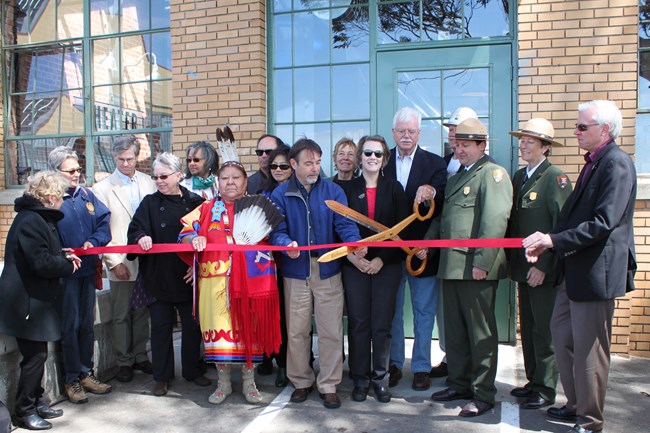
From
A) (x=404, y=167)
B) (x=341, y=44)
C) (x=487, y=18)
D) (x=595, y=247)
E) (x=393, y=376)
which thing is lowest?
(x=393, y=376)

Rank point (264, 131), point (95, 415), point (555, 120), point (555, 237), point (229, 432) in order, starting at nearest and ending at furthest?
1. point (555, 237)
2. point (229, 432)
3. point (95, 415)
4. point (555, 120)
5. point (264, 131)

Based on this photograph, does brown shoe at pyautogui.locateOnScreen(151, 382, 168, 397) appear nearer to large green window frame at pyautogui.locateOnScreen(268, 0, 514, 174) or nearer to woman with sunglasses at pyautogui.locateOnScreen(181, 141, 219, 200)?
woman with sunglasses at pyautogui.locateOnScreen(181, 141, 219, 200)

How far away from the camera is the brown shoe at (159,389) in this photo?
14.7ft

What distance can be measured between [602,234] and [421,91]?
2.78m

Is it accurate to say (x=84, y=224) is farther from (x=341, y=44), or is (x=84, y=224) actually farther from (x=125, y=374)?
(x=341, y=44)

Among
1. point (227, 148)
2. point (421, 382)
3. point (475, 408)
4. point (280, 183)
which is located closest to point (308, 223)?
point (280, 183)

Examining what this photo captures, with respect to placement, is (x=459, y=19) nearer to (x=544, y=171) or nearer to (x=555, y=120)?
(x=555, y=120)

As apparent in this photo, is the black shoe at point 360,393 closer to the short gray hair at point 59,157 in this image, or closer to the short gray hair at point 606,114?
the short gray hair at point 606,114

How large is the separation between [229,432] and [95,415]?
3.62 feet

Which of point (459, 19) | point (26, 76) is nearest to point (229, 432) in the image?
point (459, 19)

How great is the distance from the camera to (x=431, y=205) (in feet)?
14.0

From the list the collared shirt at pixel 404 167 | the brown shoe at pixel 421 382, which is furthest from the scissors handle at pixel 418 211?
the brown shoe at pixel 421 382

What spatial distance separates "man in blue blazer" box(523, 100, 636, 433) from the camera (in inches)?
133

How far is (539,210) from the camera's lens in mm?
3984
